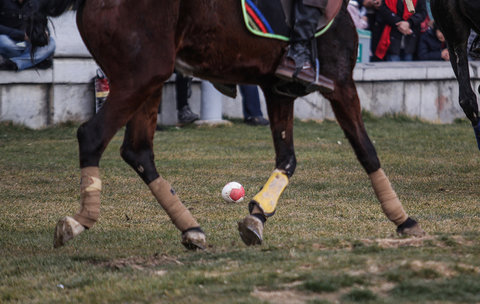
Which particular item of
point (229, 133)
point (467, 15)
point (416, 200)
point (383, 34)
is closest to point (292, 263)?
point (416, 200)

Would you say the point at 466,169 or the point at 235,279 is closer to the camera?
the point at 235,279

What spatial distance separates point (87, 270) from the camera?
A: 542 cm

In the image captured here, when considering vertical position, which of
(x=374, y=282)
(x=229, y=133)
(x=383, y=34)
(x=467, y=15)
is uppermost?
(x=467, y=15)

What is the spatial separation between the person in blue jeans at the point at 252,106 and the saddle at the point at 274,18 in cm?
998

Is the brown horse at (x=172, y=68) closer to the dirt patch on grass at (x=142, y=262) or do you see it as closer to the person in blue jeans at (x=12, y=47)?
the dirt patch on grass at (x=142, y=262)

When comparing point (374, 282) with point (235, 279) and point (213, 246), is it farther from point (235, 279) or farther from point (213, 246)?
point (213, 246)

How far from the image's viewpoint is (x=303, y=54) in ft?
19.5

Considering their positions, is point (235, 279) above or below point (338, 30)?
below

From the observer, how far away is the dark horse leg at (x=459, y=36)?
9.16m

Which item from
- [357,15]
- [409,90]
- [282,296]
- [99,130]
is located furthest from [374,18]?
[282,296]

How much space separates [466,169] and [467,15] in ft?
9.02

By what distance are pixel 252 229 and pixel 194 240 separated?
16.1 inches

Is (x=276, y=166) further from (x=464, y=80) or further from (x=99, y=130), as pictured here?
(x=464, y=80)

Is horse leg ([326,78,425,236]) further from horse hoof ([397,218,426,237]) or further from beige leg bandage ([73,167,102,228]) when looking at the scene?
beige leg bandage ([73,167,102,228])
